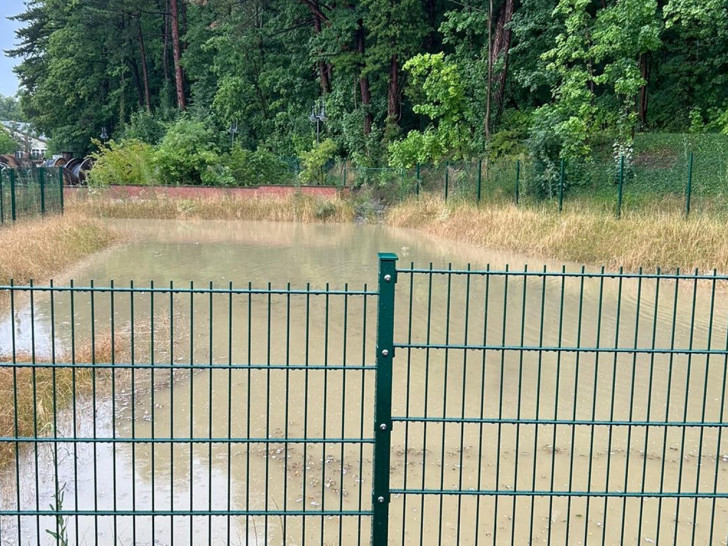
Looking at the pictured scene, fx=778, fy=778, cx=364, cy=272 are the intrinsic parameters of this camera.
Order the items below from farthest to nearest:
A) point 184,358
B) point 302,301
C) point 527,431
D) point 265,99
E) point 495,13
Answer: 1. point 265,99
2. point 495,13
3. point 302,301
4. point 184,358
5. point 527,431

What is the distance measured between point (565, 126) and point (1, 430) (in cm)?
2026

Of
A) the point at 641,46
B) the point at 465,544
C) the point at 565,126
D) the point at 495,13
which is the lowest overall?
the point at 465,544

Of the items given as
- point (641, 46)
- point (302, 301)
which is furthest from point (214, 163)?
point (302, 301)

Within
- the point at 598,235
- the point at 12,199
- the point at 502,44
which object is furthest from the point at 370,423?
the point at 502,44

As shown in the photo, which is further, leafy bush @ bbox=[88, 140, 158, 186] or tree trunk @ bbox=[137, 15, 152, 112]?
tree trunk @ bbox=[137, 15, 152, 112]

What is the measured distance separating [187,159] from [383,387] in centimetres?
2891

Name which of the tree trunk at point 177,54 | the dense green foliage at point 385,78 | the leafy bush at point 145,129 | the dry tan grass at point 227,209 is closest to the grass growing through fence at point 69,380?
the dense green foliage at point 385,78

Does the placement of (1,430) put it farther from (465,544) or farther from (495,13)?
(495,13)

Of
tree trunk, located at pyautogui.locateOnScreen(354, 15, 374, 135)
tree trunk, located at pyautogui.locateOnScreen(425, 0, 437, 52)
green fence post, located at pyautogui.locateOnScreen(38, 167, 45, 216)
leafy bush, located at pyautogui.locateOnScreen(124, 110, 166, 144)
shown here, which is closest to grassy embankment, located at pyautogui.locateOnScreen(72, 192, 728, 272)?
green fence post, located at pyautogui.locateOnScreen(38, 167, 45, 216)

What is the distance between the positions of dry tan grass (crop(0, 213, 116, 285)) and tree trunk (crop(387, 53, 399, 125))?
54.5ft

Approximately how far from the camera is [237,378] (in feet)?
27.9

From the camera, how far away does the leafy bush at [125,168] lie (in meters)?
30.0

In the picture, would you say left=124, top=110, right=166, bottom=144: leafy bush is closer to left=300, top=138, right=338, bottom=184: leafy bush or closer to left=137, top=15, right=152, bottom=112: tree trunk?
left=137, top=15, right=152, bottom=112: tree trunk

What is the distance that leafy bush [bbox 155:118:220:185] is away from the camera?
3105 cm
